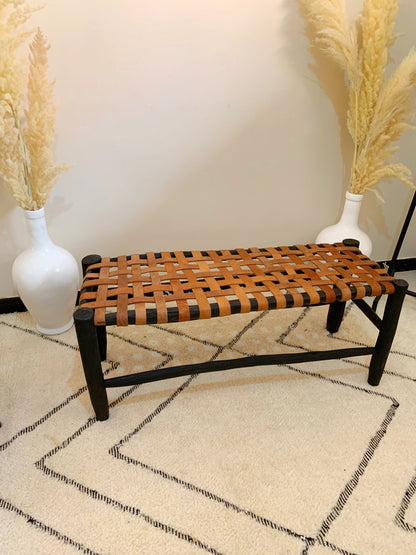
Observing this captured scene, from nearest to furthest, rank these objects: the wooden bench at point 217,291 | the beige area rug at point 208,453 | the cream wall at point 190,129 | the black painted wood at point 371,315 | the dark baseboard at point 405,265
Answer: the beige area rug at point 208,453 < the wooden bench at point 217,291 < the black painted wood at point 371,315 < the cream wall at point 190,129 < the dark baseboard at point 405,265

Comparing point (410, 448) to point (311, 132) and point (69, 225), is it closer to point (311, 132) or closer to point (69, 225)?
point (311, 132)

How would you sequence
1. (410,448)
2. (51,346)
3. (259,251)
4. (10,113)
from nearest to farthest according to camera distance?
(410,448), (10,113), (259,251), (51,346)

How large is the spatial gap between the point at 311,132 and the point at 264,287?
90cm

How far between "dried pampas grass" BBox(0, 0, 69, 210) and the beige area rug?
624mm

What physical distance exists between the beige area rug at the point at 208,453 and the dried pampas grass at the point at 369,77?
0.77 m

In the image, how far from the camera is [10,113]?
53.3 inches

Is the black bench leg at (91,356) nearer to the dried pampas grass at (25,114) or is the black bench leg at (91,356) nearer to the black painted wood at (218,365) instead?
the black painted wood at (218,365)

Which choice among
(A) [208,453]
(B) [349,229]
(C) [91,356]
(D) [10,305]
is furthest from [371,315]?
(D) [10,305]

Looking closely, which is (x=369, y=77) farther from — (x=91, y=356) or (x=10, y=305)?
(x=10, y=305)

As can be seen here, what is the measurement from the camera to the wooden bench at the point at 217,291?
1.15 m

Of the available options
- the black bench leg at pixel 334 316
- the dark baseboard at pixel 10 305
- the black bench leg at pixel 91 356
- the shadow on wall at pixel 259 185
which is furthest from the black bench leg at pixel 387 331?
the dark baseboard at pixel 10 305

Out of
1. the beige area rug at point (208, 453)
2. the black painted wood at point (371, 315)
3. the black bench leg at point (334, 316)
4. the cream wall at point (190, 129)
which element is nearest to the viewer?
the beige area rug at point (208, 453)

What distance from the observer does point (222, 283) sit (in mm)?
1281

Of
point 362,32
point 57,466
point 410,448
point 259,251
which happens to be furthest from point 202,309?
point 362,32
